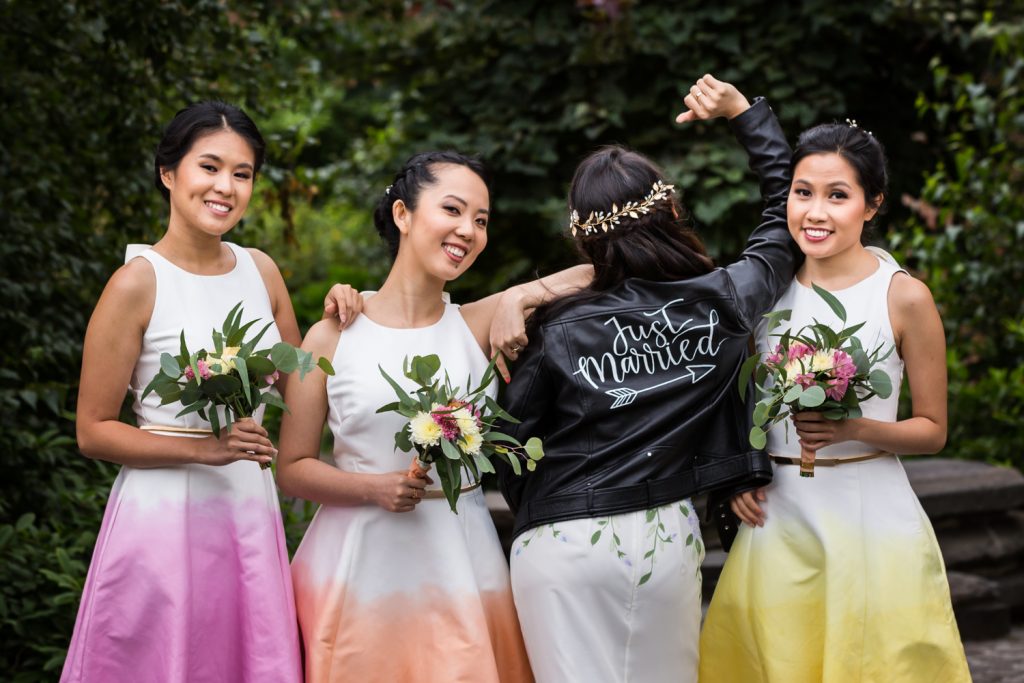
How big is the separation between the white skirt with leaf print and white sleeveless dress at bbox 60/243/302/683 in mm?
657

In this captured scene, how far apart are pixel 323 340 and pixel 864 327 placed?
1475 mm

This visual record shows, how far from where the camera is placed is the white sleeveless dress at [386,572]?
313 centimetres

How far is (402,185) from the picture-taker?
11.1 ft

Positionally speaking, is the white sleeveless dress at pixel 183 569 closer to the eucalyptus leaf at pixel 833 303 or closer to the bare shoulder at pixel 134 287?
the bare shoulder at pixel 134 287

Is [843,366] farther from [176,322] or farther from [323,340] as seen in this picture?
[176,322]

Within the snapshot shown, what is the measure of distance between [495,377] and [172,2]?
104 inches

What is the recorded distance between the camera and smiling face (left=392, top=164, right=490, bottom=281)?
3.27 meters

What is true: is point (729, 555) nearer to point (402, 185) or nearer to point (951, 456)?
point (402, 185)

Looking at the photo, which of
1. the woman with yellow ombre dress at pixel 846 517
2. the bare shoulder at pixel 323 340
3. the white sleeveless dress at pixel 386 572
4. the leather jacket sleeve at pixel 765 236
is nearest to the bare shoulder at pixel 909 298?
the woman with yellow ombre dress at pixel 846 517

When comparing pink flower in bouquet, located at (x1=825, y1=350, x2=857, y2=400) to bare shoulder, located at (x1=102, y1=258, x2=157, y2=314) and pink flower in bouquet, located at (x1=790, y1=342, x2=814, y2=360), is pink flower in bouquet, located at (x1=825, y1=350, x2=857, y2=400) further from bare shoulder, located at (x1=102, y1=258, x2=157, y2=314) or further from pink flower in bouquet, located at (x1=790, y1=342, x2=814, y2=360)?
bare shoulder, located at (x1=102, y1=258, x2=157, y2=314)

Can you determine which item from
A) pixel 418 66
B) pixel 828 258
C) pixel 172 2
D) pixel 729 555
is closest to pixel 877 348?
pixel 828 258

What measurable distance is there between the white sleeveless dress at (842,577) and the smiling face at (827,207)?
146mm

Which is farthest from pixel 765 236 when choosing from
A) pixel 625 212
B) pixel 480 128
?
pixel 480 128

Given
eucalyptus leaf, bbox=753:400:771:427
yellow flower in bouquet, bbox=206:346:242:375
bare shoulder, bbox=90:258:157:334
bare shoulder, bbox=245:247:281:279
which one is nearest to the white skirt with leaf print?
eucalyptus leaf, bbox=753:400:771:427
